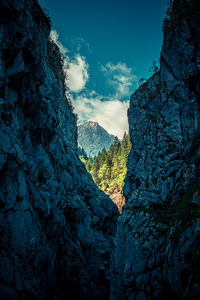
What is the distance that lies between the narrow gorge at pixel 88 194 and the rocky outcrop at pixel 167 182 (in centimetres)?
13

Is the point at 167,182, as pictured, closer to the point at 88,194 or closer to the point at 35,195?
the point at 88,194

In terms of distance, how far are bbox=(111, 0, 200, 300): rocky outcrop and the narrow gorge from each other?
131 mm

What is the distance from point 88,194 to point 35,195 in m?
16.8

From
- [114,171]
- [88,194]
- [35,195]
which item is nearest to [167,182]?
[88,194]

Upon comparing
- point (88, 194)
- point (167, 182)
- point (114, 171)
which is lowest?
point (167, 182)

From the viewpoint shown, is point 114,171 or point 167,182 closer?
point 167,182

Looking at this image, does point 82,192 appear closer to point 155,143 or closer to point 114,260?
point 114,260

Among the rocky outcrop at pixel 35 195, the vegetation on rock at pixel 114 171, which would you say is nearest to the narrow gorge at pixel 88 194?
the rocky outcrop at pixel 35 195

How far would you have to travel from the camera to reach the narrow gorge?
1224cm

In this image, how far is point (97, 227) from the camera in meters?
29.6

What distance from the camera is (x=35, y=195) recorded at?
54.4ft

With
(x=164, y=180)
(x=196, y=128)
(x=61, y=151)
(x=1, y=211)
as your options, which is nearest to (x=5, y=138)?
(x=1, y=211)

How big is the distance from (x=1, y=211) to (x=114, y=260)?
55.9 ft

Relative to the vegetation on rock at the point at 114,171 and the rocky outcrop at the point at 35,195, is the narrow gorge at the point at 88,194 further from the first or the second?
the vegetation on rock at the point at 114,171
